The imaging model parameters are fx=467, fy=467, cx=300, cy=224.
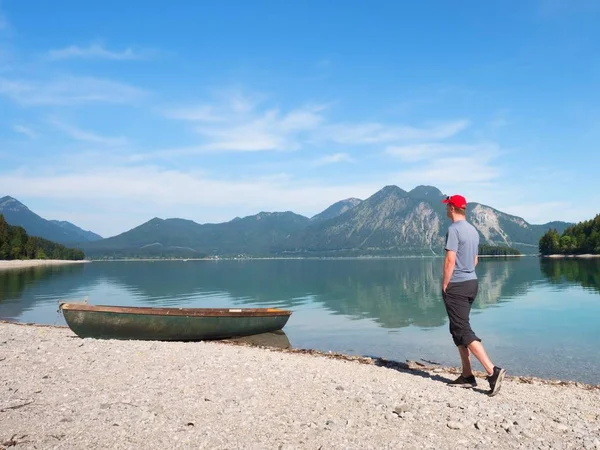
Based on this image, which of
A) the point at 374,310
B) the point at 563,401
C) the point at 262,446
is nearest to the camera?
the point at 262,446

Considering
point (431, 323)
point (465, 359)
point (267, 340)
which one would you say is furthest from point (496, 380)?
point (431, 323)

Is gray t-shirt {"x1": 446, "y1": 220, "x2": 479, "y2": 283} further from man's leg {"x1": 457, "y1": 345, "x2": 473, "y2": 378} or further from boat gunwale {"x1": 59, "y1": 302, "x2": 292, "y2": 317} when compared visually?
boat gunwale {"x1": 59, "y1": 302, "x2": 292, "y2": 317}

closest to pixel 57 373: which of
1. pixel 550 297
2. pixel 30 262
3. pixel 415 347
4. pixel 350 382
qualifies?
pixel 350 382

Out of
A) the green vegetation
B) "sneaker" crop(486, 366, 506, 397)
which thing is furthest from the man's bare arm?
the green vegetation

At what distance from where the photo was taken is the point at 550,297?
4581 centimetres

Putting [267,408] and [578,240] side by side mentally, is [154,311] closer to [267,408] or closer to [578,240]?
[267,408]

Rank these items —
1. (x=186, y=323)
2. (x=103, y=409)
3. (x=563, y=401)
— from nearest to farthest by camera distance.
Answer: (x=103, y=409)
(x=563, y=401)
(x=186, y=323)

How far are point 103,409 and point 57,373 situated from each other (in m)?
4.02

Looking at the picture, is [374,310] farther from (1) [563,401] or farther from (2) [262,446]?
(2) [262,446]

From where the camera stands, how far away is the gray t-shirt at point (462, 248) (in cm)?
996

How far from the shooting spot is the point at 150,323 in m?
19.7

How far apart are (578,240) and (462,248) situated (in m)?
191

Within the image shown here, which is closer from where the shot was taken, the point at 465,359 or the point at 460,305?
the point at 460,305

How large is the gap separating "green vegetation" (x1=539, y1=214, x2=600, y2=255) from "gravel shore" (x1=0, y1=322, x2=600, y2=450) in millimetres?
180310
